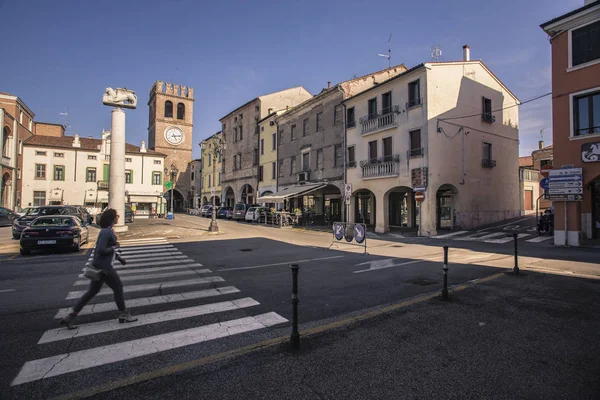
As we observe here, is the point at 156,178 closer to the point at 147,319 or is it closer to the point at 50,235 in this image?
the point at 50,235

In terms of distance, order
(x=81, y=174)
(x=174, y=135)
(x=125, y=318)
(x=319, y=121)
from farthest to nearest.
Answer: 1. (x=174, y=135)
2. (x=81, y=174)
3. (x=319, y=121)
4. (x=125, y=318)

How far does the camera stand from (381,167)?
22.3 meters

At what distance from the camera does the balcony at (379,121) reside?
21688 mm

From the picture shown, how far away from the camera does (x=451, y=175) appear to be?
2075 cm

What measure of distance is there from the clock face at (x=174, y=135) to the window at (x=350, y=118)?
4625 cm

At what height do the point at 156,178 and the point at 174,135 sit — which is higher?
the point at 174,135

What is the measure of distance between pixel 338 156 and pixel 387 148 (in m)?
4.99

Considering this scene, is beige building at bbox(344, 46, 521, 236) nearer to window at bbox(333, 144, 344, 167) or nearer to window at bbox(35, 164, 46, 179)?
window at bbox(333, 144, 344, 167)

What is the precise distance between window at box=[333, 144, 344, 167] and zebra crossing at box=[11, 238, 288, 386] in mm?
19112

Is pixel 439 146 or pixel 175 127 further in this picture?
pixel 175 127

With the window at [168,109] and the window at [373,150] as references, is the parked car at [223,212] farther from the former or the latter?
the window at [168,109]

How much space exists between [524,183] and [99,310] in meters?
34.6

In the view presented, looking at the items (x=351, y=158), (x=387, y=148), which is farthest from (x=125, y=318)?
(x=351, y=158)

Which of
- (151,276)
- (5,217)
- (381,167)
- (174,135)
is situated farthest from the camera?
(174,135)
